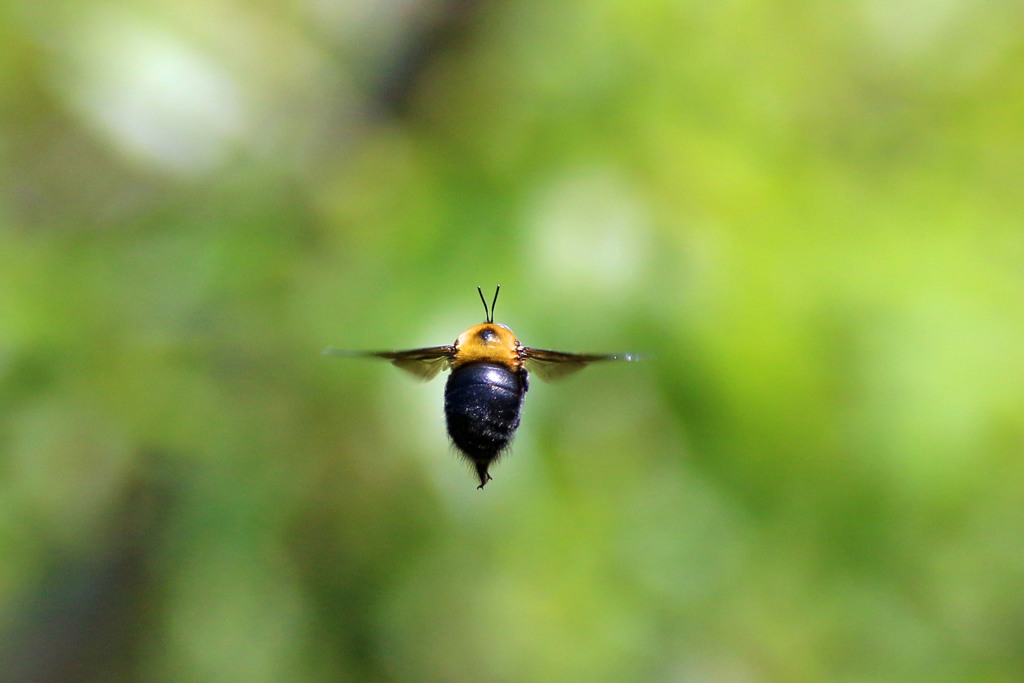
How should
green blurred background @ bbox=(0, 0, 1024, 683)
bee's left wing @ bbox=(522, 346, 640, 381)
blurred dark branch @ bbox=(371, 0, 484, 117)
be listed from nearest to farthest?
bee's left wing @ bbox=(522, 346, 640, 381)
green blurred background @ bbox=(0, 0, 1024, 683)
blurred dark branch @ bbox=(371, 0, 484, 117)

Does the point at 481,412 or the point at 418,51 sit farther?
the point at 418,51

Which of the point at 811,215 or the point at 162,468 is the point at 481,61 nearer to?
the point at 811,215

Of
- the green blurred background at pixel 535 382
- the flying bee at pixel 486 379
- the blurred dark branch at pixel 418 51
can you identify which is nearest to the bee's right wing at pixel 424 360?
the flying bee at pixel 486 379

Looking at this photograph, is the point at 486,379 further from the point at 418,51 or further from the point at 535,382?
the point at 418,51

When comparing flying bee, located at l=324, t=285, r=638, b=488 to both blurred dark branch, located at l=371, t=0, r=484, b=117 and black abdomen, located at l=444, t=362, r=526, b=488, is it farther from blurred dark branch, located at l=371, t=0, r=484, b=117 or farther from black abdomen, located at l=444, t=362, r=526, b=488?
blurred dark branch, located at l=371, t=0, r=484, b=117

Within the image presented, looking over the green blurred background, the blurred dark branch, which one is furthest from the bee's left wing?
the blurred dark branch

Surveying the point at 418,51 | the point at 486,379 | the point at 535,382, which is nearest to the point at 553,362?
the point at 486,379

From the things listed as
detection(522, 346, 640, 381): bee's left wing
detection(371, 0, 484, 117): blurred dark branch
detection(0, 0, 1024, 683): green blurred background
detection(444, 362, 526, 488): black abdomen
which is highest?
detection(371, 0, 484, 117): blurred dark branch
